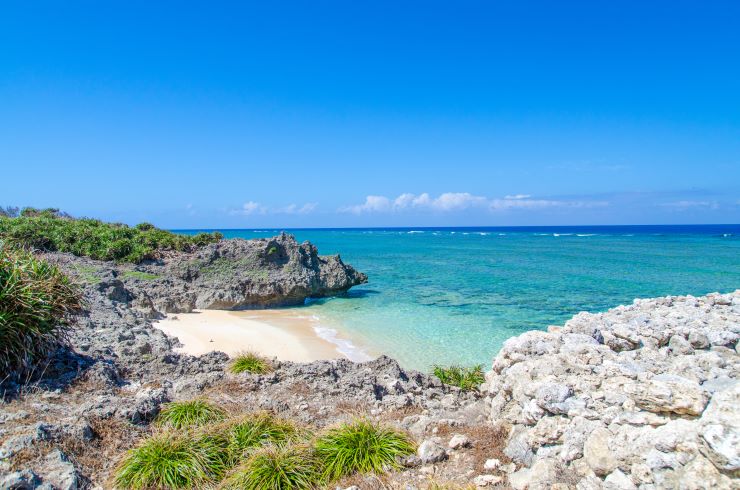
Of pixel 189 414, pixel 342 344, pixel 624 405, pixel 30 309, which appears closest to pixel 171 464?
pixel 189 414

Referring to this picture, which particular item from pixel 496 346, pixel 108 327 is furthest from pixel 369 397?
pixel 496 346

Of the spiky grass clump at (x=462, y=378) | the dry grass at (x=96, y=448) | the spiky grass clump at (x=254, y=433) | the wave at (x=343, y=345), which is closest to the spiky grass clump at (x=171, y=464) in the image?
the spiky grass clump at (x=254, y=433)

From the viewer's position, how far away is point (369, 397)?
799cm

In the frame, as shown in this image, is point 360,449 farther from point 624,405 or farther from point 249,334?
point 249,334

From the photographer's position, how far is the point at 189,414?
660 centimetres

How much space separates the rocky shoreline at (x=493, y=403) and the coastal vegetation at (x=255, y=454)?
337 mm

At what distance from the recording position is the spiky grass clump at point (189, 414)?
6.46m

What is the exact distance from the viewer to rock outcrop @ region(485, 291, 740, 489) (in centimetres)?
385

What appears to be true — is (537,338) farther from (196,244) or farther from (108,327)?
(196,244)

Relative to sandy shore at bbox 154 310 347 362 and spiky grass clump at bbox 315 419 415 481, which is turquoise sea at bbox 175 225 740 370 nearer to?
sandy shore at bbox 154 310 347 362

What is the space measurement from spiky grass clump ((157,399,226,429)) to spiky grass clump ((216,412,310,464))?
488mm

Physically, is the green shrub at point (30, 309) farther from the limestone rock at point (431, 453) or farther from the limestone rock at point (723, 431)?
the limestone rock at point (723, 431)

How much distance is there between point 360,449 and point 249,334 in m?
11.0

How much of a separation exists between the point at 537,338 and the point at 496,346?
7781 millimetres
